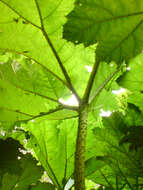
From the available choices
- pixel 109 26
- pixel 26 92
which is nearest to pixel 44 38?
pixel 26 92

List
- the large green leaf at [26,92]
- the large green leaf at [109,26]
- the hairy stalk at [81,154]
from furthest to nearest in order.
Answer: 1. the large green leaf at [26,92]
2. the hairy stalk at [81,154]
3. the large green leaf at [109,26]

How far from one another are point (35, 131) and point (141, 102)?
1.44 ft

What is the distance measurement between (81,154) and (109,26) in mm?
408

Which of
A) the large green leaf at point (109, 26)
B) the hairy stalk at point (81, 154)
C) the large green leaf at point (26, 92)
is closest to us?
the large green leaf at point (109, 26)

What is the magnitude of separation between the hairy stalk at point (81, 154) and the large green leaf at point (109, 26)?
33 centimetres

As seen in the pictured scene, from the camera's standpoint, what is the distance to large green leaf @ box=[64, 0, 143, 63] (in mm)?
468

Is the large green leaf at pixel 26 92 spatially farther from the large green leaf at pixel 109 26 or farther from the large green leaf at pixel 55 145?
the large green leaf at pixel 109 26

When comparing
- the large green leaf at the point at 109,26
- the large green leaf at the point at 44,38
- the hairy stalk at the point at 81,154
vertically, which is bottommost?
the hairy stalk at the point at 81,154

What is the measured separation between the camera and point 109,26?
50 cm

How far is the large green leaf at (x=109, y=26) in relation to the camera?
47 cm

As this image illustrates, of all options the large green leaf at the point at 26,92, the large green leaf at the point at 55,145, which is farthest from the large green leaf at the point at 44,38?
the large green leaf at the point at 55,145

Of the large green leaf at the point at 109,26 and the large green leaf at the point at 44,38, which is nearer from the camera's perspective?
the large green leaf at the point at 109,26

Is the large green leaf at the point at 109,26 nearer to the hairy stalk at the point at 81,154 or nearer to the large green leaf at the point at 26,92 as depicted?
the hairy stalk at the point at 81,154

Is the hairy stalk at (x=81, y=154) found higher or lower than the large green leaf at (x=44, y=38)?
lower
